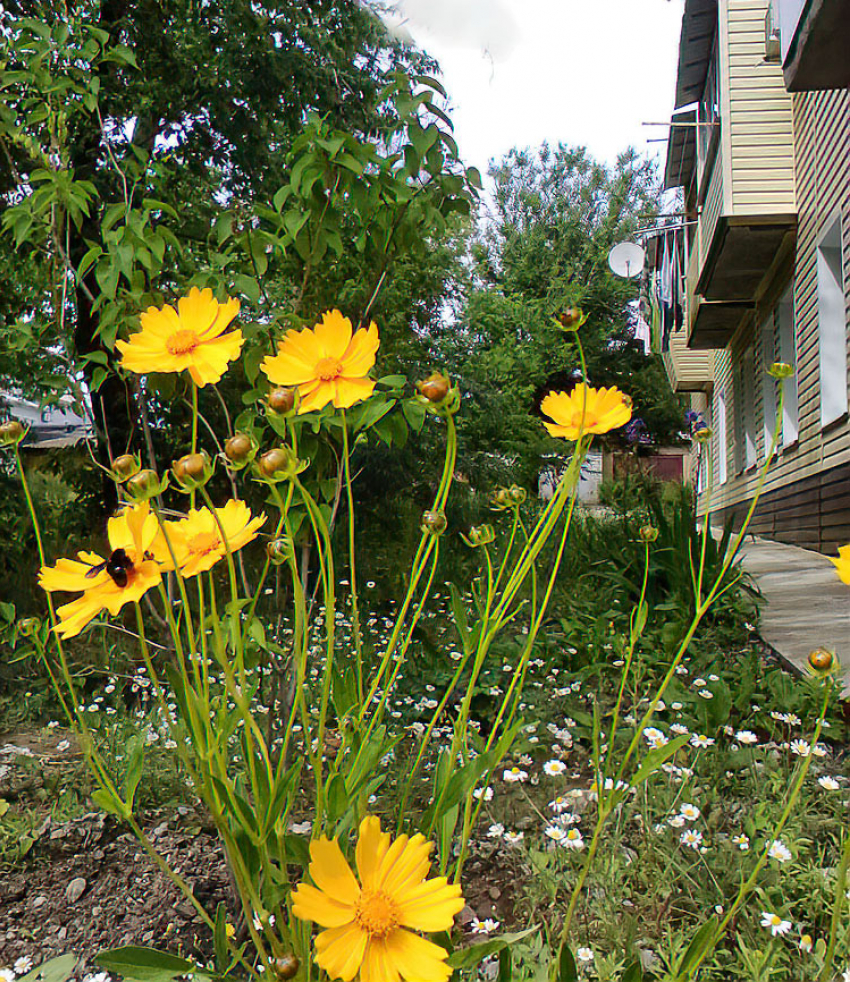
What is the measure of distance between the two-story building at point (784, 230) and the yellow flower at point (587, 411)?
3.00 m

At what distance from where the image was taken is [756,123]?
7.17m

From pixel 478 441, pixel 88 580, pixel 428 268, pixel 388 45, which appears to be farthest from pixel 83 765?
pixel 478 441

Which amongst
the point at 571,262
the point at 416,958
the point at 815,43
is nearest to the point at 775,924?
the point at 416,958

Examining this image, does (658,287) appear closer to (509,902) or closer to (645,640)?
(645,640)

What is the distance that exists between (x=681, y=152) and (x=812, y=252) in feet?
23.2

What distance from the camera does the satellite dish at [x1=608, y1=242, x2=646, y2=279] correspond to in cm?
1184

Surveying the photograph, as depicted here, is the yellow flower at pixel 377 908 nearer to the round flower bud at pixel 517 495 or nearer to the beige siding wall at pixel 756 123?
the round flower bud at pixel 517 495

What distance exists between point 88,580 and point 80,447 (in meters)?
2.67

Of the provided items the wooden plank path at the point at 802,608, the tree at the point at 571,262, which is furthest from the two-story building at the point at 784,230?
the tree at the point at 571,262

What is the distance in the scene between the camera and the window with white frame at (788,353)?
288 inches

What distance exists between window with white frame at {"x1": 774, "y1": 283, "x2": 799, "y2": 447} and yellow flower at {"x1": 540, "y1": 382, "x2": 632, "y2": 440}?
6.82 m

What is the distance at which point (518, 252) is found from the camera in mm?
23531

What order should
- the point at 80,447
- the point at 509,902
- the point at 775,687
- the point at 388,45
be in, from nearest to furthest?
1. the point at 509,902
2. the point at 775,687
3. the point at 80,447
4. the point at 388,45

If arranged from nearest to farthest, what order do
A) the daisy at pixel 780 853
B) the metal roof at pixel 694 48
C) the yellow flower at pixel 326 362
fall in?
the yellow flower at pixel 326 362, the daisy at pixel 780 853, the metal roof at pixel 694 48
